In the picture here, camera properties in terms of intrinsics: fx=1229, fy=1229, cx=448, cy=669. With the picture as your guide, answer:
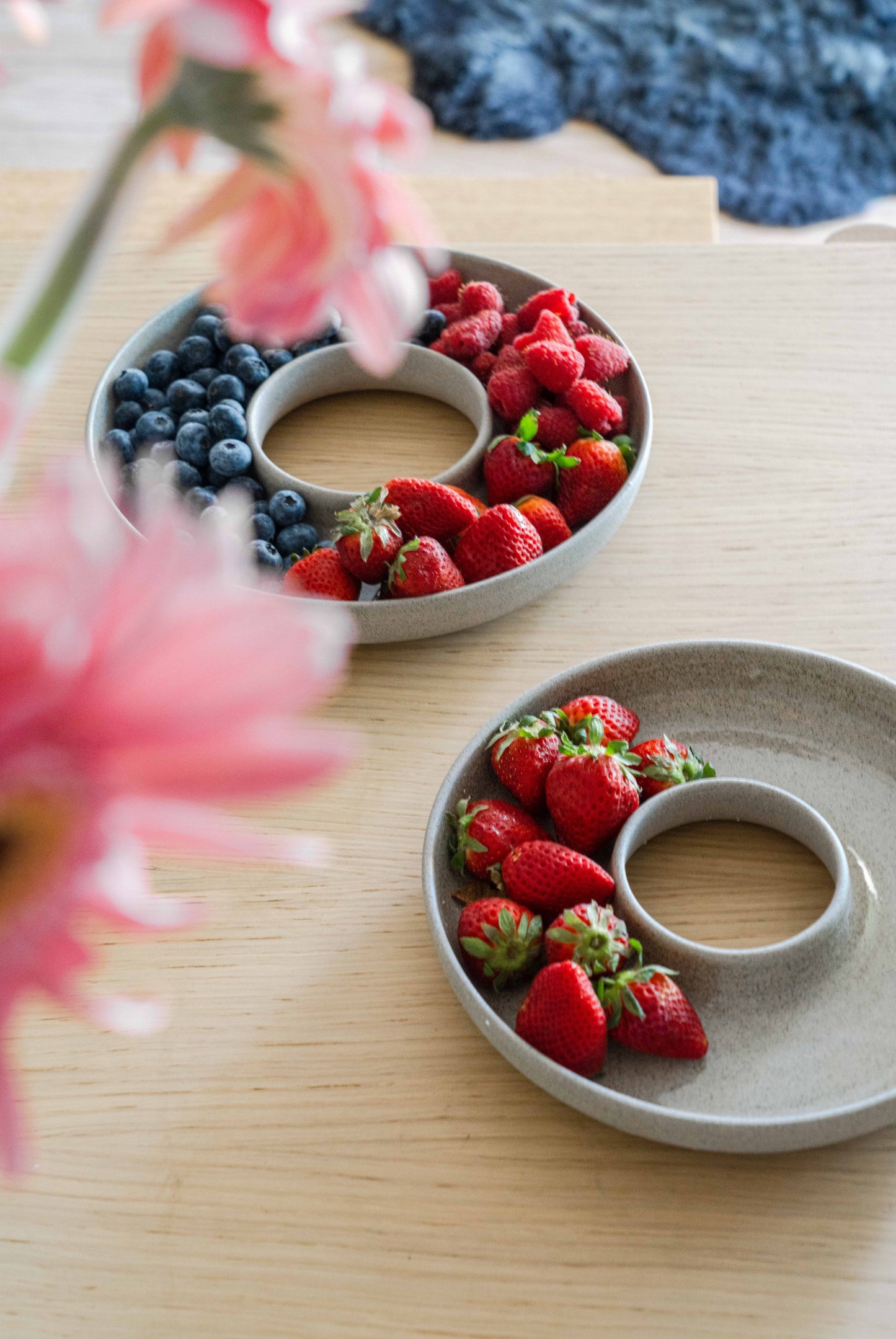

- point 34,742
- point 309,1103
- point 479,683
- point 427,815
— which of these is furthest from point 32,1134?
point 34,742

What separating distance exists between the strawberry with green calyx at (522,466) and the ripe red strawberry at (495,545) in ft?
0.23

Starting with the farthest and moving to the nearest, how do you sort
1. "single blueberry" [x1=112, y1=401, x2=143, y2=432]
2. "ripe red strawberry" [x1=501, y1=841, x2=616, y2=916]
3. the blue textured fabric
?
the blue textured fabric
"single blueberry" [x1=112, y1=401, x2=143, y2=432]
"ripe red strawberry" [x1=501, y1=841, x2=616, y2=916]

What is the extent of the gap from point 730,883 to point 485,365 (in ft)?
1.83

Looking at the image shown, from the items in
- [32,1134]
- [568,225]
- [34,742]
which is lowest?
[32,1134]

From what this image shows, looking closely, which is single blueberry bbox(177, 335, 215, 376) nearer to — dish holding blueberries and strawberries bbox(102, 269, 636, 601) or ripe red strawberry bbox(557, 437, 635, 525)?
dish holding blueberries and strawberries bbox(102, 269, 636, 601)

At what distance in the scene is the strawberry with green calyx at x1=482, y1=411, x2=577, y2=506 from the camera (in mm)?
974

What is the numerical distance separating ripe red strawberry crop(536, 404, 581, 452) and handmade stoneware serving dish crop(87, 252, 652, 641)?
0.05 meters

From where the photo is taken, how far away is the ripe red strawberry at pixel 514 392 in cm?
103

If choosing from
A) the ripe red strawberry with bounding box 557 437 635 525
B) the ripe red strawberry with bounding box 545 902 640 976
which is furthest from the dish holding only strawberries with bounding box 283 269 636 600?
the ripe red strawberry with bounding box 545 902 640 976

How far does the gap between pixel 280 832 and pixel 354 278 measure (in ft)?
1.88

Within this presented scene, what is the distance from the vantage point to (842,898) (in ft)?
2.25

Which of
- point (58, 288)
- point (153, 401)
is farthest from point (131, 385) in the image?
point (58, 288)

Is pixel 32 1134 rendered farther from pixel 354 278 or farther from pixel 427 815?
pixel 354 278

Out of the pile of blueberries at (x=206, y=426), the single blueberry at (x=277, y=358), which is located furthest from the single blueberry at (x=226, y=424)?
the single blueberry at (x=277, y=358)
